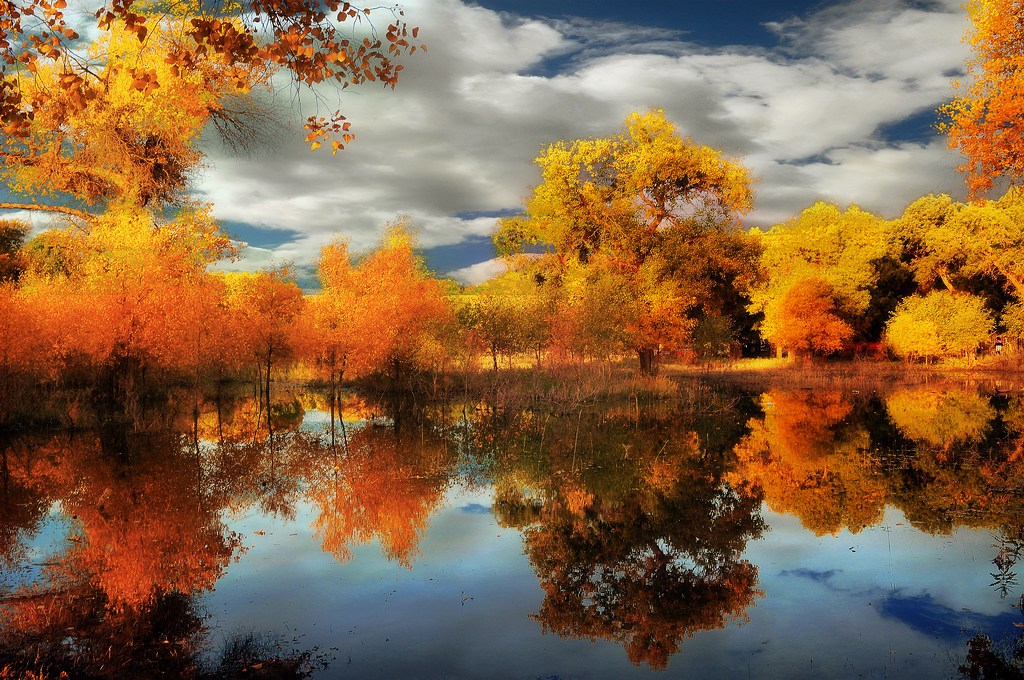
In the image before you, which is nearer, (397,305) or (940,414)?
(940,414)

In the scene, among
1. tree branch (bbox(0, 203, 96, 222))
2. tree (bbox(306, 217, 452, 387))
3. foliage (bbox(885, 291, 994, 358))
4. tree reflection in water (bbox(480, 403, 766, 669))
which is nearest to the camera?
tree reflection in water (bbox(480, 403, 766, 669))

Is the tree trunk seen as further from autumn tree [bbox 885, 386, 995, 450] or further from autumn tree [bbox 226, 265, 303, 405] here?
autumn tree [bbox 226, 265, 303, 405]

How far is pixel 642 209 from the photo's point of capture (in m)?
43.8

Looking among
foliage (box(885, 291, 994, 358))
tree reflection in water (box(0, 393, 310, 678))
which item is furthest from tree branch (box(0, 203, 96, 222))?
foliage (box(885, 291, 994, 358))

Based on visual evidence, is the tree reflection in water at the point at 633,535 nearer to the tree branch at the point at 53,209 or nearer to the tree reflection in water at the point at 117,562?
the tree reflection in water at the point at 117,562

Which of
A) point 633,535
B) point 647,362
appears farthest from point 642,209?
A: point 633,535

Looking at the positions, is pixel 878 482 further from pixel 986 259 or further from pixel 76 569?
pixel 986 259

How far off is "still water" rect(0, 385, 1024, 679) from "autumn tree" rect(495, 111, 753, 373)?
20.5 m

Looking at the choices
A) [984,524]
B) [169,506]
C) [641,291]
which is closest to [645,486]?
[984,524]

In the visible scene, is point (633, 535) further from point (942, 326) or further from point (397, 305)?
point (942, 326)

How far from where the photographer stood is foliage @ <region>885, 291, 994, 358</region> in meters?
56.7

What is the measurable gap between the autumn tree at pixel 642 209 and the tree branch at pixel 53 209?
24.6m

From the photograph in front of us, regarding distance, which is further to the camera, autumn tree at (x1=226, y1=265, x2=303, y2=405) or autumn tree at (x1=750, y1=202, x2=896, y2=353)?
autumn tree at (x1=750, y1=202, x2=896, y2=353)

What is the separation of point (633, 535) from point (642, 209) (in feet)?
112
